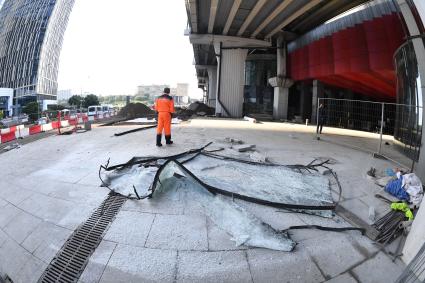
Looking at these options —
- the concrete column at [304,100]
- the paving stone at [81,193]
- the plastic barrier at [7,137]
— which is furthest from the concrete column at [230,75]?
the paving stone at [81,193]

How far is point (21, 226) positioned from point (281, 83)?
23339 mm

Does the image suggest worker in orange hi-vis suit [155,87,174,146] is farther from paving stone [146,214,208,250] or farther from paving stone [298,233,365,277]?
paving stone [298,233,365,277]

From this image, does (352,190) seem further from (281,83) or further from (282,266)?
(281,83)

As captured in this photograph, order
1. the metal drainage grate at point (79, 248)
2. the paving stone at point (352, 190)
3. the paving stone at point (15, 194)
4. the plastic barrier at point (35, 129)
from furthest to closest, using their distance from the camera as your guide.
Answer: the plastic barrier at point (35, 129), the paving stone at point (352, 190), the paving stone at point (15, 194), the metal drainage grate at point (79, 248)

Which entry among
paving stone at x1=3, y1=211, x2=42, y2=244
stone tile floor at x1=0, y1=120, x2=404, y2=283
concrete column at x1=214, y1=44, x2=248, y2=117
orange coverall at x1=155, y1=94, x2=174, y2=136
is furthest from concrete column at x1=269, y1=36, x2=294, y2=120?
paving stone at x1=3, y1=211, x2=42, y2=244

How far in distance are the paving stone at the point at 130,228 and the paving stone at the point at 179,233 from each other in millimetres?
84

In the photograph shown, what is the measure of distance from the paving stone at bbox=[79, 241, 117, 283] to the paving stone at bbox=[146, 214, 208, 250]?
411 millimetres

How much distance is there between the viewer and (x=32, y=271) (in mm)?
2814

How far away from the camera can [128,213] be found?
11.5ft

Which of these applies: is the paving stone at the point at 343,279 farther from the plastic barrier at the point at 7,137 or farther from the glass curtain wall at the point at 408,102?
the plastic barrier at the point at 7,137

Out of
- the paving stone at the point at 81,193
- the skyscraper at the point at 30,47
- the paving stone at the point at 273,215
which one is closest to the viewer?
the paving stone at the point at 273,215

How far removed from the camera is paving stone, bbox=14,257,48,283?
2.75 m

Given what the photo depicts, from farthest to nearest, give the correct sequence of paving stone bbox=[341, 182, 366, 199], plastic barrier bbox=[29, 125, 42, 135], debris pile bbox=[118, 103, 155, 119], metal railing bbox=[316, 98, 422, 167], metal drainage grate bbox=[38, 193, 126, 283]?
debris pile bbox=[118, 103, 155, 119] < plastic barrier bbox=[29, 125, 42, 135] < metal railing bbox=[316, 98, 422, 167] < paving stone bbox=[341, 182, 366, 199] < metal drainage grate bbox=[38, 193, 126, 283]

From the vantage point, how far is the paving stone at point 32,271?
2.75m
